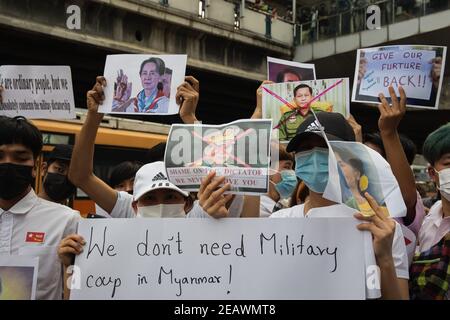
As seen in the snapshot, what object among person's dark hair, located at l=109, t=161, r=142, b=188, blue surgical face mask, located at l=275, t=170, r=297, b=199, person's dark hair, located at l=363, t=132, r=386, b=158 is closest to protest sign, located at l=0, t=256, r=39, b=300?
blue surgical face mask, located at l=275, t=170, r=297, b=199

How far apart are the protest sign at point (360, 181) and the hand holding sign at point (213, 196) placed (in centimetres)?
38

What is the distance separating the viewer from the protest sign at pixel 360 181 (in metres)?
1.76

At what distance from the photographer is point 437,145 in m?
2.30

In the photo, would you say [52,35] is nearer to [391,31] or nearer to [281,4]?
[391,31]

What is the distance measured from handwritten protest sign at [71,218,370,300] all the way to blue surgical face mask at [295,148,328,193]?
0.15 metres

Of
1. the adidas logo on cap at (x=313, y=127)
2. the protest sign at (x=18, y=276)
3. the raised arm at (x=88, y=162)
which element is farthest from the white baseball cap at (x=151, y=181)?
the adidas logo on cap at (x=313, y=127)

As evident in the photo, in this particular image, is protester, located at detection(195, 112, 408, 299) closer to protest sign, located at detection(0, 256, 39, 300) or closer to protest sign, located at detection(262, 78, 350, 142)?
protest sign, located at detection(0, 256, 39, 300)

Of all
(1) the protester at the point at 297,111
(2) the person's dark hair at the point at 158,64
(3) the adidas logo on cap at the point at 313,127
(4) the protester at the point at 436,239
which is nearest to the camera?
(3) the adidas logo on cap at the point at 313,127

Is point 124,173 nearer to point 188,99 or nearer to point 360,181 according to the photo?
point 188,99

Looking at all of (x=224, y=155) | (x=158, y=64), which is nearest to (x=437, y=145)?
(x=224, y=155)

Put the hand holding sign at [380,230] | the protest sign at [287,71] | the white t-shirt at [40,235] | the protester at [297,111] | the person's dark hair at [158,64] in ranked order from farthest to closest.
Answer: the protest sign at [287,71] → the protester at [297,111] → the person's dark hair at [158,64] → the white t-shirt at [40,235] → the hand holding sign at [380,230]

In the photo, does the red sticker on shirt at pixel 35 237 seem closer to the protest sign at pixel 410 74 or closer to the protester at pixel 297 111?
the protester at pixel 297 111

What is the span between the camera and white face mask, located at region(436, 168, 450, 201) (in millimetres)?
2232
